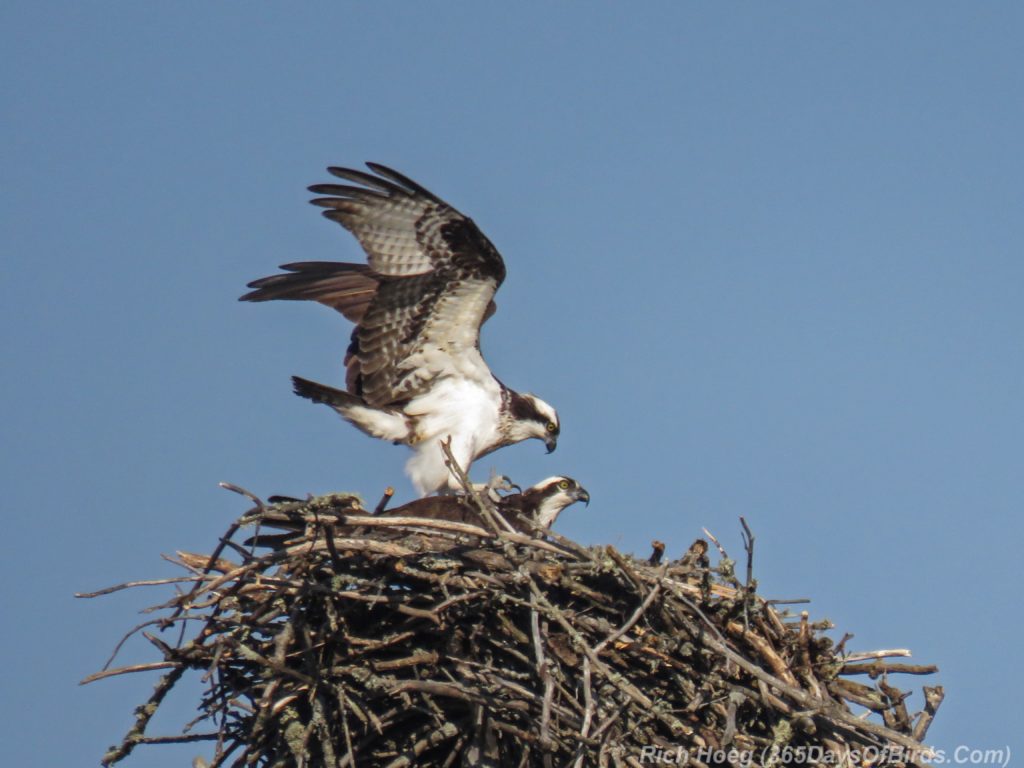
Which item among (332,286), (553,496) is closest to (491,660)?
(553,496)

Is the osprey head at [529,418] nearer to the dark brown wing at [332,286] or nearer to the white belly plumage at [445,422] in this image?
the white belly plumage at [445,422]

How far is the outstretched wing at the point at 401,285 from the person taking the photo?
803 cm

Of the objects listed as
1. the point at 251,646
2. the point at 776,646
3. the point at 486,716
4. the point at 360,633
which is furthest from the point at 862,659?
the point at 251,646

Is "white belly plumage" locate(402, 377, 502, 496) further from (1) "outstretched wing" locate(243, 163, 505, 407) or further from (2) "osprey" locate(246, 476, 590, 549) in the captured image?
(2) "osprey" locate(246, 476, 590, 549)

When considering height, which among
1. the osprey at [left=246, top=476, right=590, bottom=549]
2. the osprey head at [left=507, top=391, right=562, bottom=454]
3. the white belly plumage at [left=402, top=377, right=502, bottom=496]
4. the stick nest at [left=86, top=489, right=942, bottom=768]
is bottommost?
the stick nest at [left=86, top=489, right=942, bottom=768]

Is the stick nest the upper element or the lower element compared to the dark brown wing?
lower

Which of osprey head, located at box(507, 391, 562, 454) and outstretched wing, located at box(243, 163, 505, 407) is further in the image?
osprey head, located at box(507, 391, 562, 454)

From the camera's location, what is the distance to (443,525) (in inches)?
255

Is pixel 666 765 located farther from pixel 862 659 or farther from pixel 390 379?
pixel 390 379

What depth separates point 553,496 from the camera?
8.55 meters

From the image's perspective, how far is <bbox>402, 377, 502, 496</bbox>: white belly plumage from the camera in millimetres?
8617

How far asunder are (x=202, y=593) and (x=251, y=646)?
0.38 metres

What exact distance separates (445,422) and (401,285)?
1.02 metres

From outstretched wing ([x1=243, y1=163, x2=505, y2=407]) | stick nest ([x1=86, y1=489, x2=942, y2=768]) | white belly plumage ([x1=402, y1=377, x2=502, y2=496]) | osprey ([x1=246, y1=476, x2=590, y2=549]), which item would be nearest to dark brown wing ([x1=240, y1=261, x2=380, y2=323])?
outstretched wing ([x1=243, y1=163, x2=505, y2=407])
